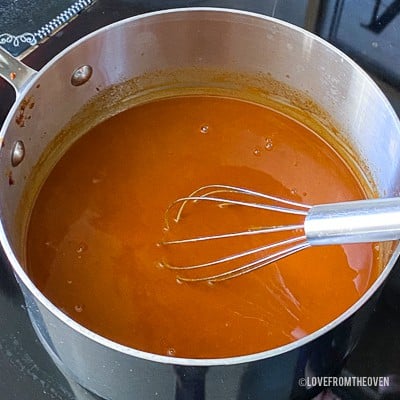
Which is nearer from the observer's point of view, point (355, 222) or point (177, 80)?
point (355, 222)

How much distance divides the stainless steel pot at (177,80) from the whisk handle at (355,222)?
0.20ft

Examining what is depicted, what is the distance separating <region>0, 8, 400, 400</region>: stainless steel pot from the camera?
694mm

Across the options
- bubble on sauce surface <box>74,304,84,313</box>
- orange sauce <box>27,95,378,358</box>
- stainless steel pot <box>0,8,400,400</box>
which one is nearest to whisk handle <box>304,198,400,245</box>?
stainless steel pot <box>0,8,400,400</box>

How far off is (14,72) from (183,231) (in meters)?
0.27

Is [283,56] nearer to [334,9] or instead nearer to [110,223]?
[334,9]

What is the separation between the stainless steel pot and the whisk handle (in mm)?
62

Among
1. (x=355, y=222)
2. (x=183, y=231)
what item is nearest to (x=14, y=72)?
(x=183, y=231)

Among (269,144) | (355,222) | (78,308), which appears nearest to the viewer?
(355,222)

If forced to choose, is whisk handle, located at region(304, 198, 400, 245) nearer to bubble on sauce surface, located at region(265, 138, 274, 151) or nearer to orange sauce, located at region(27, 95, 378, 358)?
orange sauce, located at region(27, 95, 378, 358)

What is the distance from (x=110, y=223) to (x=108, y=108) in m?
0.20

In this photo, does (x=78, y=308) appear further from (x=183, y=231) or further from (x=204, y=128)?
(x=204, y=128)

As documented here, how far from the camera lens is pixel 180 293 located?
875 mm

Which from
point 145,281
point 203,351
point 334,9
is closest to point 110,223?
point 145,281

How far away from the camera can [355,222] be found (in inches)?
25.9
